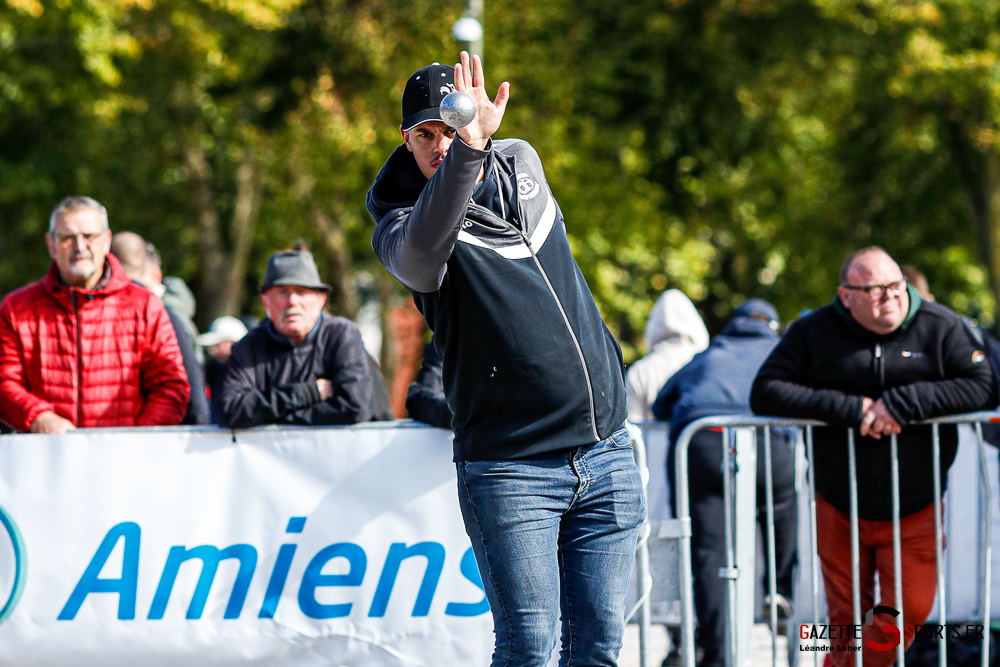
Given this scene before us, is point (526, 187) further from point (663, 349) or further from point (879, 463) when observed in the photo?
point (663, 349)

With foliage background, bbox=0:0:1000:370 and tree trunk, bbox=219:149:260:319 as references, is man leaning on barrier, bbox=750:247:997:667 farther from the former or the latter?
tree trunk, bbox=219:149:260:319

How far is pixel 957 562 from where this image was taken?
19.6 ft

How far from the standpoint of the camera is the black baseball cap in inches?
122

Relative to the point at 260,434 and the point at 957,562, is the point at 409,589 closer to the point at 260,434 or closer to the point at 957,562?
the point at 260,434

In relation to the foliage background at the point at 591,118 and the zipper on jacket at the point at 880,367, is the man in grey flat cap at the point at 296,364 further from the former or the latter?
the foliage background at the point at 591,118

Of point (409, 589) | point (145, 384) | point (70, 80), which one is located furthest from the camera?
point (70, 80)

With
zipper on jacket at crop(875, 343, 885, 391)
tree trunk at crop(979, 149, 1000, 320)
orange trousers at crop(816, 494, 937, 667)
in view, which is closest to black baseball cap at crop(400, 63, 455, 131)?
zipper on jacket at crop(875, 343, 885, 391)

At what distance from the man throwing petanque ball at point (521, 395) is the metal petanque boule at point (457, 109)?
0.27 m

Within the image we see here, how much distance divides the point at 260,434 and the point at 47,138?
47.5ft

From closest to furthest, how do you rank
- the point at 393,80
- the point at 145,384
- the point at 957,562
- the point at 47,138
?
the point at 145,384
the point at 957,562
the point at 393,80
the point at 47,138

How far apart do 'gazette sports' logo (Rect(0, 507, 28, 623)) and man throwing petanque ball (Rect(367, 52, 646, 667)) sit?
8.47 feet

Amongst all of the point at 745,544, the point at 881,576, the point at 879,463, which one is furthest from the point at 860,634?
the point at 879,463

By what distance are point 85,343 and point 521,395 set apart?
9.23 ft

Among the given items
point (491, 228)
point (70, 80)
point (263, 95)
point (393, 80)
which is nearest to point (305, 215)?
point (263, 95)
